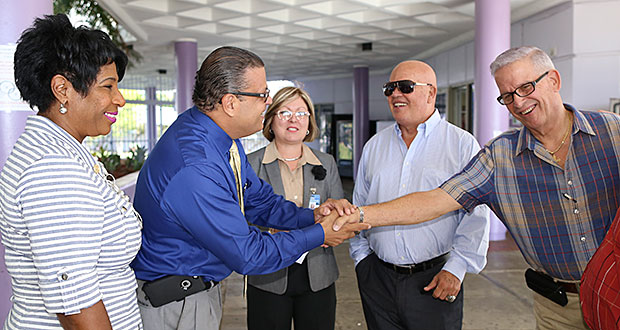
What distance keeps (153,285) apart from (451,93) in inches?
448

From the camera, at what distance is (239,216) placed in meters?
1.63

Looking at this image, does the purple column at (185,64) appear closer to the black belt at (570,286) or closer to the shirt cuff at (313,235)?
the shirt cuff at (313,235)

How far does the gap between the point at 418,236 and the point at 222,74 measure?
4.07ft

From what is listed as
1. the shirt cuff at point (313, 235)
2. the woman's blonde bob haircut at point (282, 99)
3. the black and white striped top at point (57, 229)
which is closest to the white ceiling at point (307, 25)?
the woman's blonde bob haircut at point (282, 99)

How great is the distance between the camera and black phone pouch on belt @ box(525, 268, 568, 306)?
1858 mm

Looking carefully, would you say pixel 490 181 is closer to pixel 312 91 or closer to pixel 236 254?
pixel 236 254

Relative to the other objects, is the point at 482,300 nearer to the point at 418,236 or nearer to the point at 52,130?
the point at 418,236

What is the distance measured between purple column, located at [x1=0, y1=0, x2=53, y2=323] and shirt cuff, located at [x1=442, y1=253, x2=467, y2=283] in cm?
234

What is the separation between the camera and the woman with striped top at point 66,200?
122 cm

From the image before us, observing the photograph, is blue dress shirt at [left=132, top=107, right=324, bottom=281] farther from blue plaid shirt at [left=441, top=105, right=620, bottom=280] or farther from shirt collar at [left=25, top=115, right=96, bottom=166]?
blue plaid shirt at [left=441, top=105, right=620, bottom=280]

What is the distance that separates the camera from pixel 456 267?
2.21m

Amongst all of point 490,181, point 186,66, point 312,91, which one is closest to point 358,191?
point 490,181

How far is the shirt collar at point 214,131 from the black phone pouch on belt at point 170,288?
0.47 metres

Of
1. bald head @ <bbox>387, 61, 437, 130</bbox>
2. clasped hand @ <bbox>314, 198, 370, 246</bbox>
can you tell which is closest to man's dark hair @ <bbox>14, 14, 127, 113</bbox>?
clasped hand @ <bbox>314, 198, 370, 246</bbox>
